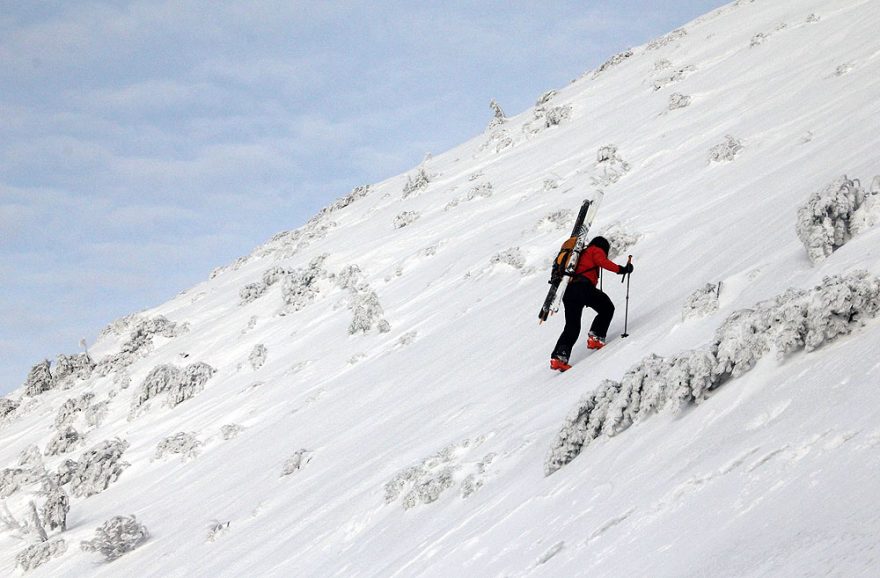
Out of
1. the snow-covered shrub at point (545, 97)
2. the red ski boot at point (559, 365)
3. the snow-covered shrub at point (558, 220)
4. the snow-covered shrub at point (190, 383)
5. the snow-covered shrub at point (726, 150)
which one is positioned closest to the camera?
the red ski boot at point (559, 365)

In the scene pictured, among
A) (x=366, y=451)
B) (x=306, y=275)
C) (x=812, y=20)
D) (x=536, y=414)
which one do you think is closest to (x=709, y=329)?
(x=536, y=414)

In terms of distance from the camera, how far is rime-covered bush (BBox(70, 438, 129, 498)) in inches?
645

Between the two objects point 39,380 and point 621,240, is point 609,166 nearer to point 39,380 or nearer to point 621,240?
point 621,240

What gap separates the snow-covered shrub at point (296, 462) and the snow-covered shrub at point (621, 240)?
5768mm

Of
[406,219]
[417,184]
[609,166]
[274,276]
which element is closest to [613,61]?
[417,184]

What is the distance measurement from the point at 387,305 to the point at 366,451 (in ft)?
25.1

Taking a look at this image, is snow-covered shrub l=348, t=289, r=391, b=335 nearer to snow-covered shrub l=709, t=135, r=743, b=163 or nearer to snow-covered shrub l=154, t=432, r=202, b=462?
snow-covered shrub l=154, t=432, r=202, b=462

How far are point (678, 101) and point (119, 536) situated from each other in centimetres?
1700

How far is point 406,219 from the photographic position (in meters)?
24.1

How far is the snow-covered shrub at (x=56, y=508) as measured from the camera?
47.6 ft

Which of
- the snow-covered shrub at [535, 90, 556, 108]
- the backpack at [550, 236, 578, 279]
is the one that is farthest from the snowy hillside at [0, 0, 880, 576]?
the snow-covered shrub at [535, 90, 556, 108]

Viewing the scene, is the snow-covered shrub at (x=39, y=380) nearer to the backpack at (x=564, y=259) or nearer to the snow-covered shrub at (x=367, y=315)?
the snow-covered shrub at (x=367, y=315)

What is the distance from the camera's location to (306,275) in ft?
72.6

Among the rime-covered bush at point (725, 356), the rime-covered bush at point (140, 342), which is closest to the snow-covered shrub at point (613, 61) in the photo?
the rime-covered bush at point (140, 342)
